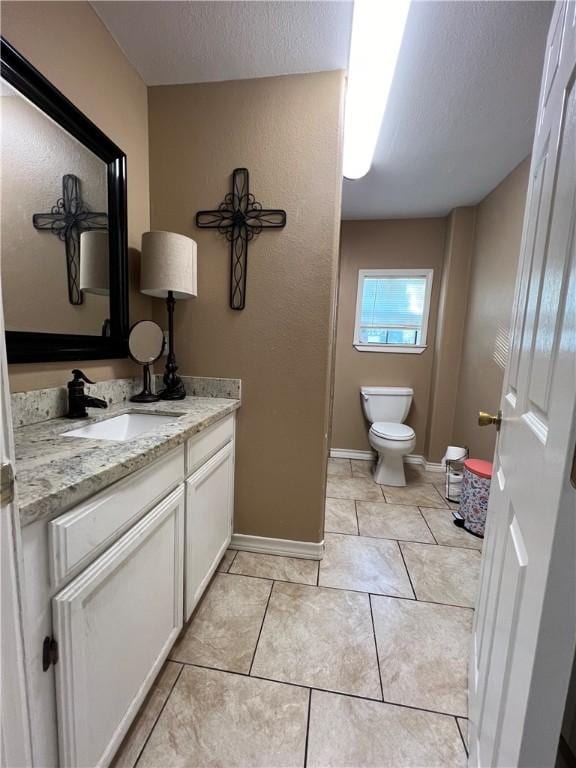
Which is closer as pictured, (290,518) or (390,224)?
(290,518)

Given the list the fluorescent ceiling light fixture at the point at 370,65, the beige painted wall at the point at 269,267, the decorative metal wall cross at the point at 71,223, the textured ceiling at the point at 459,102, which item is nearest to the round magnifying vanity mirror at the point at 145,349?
the beige painted wall at the point at 269,267

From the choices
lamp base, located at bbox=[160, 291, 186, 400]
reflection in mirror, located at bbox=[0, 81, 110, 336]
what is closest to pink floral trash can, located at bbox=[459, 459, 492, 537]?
lamp base, located at bbox=[160, 291, 186, 400]

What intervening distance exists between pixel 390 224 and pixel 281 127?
Answer: 1735 mm

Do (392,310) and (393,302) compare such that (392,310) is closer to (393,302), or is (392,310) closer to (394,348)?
(393,302)

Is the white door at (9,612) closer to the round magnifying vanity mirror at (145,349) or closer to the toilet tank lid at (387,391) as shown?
the round magnifying vanity mirror at (145,349)

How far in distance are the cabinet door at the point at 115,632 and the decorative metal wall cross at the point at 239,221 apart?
43.7 inches

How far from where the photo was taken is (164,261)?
4.67 ft

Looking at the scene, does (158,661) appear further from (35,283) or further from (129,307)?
(129,307)

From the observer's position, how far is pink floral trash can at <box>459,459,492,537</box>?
2.05m

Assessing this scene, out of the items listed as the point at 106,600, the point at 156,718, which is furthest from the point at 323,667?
the point at 106,600

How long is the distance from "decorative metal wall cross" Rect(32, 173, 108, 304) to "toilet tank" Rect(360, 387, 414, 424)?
2459 millimetres

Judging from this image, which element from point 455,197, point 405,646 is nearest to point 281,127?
point 455,197

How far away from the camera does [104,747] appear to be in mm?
781

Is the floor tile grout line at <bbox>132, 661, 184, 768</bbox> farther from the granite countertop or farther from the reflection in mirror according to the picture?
the reflection in mirror
